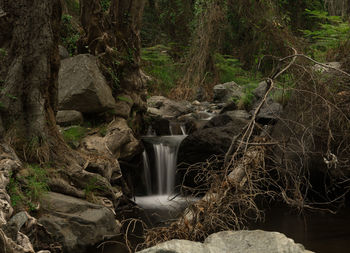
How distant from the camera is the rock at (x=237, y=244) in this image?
3.64 metres

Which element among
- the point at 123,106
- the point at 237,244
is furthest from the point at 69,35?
the point at 237,244

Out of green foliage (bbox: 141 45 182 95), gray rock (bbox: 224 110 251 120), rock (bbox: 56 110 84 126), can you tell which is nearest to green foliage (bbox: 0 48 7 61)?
rock (bbox: 56 110 84 126)

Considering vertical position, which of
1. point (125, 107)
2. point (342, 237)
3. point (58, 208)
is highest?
point (125, 107)

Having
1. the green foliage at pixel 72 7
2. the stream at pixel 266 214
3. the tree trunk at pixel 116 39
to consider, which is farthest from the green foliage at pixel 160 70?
the tree trunk at pixel 116 39

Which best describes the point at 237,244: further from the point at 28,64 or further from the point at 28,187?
the point at 28,64

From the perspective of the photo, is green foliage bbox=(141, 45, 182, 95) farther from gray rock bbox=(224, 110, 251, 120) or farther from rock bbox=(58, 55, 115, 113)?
rock bbox=(58, 55, 115, 113)

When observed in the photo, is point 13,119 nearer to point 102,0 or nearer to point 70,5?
point 102,0

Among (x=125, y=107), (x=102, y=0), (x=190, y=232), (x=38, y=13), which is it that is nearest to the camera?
(x=190, y=232)

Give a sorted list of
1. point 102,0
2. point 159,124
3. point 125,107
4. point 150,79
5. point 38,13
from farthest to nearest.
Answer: point 150,79, point 159,124, point 102,0, point 125,107, point 38,13

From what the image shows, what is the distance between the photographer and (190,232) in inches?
168

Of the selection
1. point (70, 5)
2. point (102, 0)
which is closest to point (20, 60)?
point (102, 0)

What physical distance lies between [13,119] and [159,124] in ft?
17.9

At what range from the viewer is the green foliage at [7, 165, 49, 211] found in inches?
202

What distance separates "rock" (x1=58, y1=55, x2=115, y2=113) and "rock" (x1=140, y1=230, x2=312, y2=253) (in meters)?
4.75
